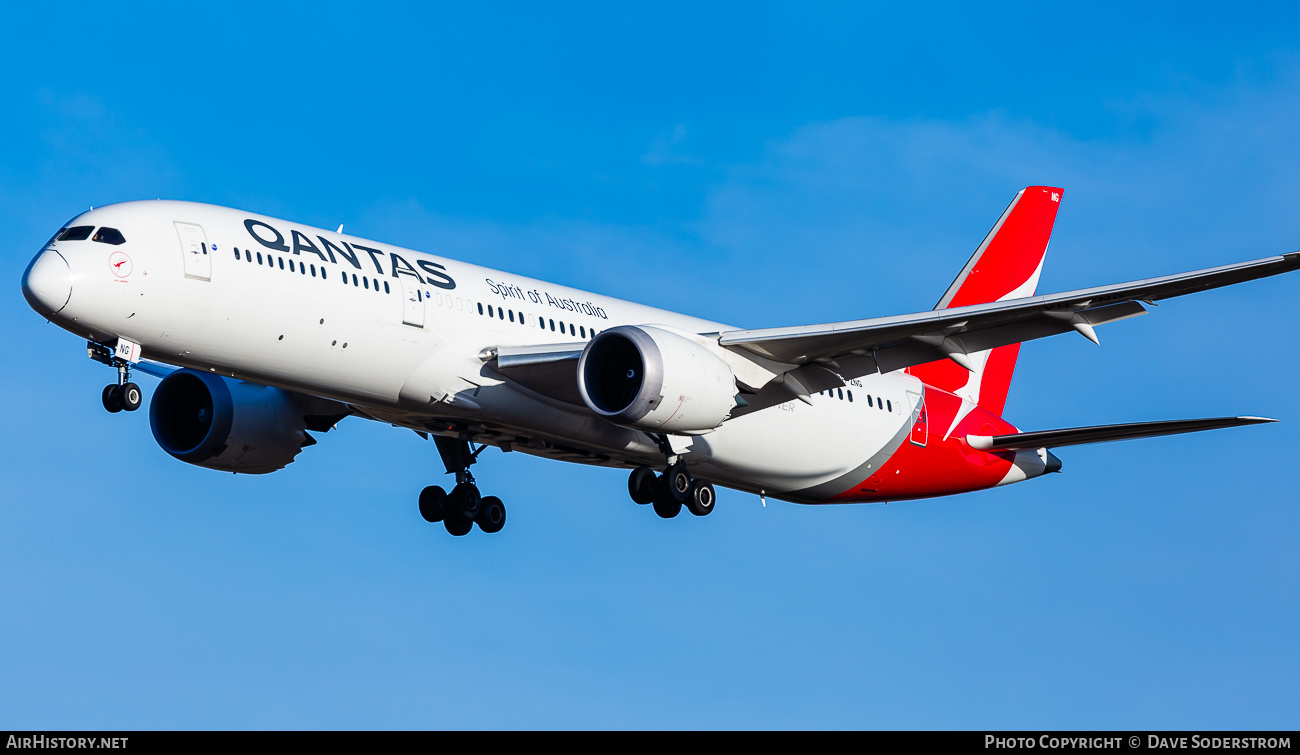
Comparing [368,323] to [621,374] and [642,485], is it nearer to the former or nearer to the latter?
[621,374]

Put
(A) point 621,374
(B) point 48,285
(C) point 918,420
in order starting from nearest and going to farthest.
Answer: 1. (B) point 48,285
2. (A) point 621,374
3. (C) point 918,420

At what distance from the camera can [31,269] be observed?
2466 centimetres

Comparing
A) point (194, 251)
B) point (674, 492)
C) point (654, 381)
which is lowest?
point (674, 492)

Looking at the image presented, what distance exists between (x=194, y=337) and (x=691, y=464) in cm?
1119

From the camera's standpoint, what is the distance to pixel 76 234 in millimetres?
25188

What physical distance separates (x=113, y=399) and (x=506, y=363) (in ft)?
23.9

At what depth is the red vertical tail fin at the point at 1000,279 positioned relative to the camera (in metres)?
38.6

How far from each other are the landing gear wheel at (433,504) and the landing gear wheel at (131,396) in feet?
33.6

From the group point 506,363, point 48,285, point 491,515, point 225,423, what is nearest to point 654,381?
point 506,363

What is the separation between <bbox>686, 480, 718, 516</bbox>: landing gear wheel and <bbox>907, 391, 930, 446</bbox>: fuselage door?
702 centimetres

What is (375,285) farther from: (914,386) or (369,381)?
(914,386)

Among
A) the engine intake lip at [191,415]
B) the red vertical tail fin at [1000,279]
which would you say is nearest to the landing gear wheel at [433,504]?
the engine intake lip at [191,415]
